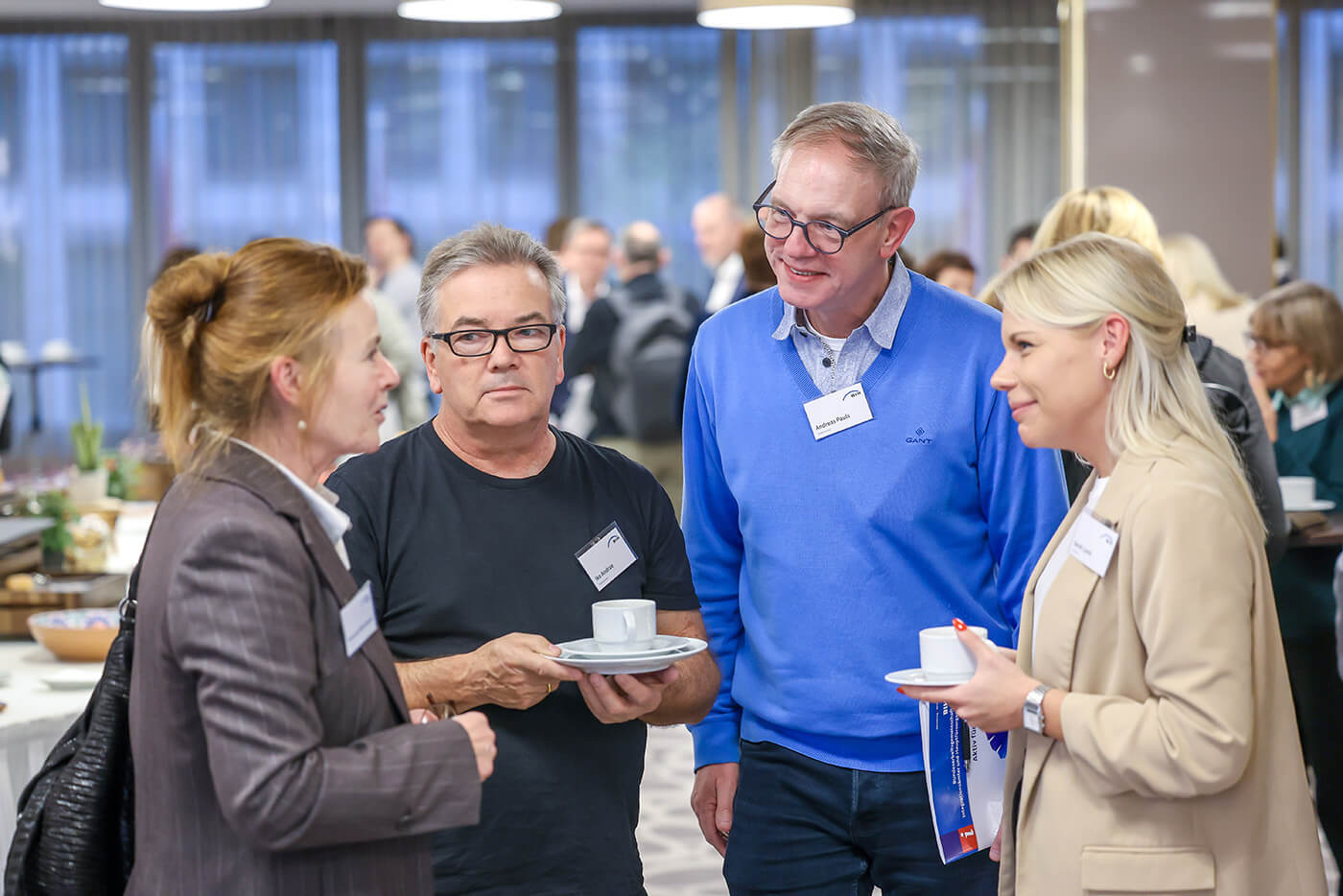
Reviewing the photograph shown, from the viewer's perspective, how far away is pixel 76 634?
2869 mm

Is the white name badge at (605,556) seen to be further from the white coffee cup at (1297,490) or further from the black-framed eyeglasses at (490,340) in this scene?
the white coffee cup at (1297,490)

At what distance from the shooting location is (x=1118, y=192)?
3260 millimetres

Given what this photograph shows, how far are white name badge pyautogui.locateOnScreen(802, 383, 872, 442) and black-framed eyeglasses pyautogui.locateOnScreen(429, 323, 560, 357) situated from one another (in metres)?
0.38

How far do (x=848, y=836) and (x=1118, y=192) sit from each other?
1.88 meters

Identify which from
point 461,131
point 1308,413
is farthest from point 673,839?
point 461,131

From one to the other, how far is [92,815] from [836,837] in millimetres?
948

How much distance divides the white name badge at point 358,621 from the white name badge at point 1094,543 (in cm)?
77

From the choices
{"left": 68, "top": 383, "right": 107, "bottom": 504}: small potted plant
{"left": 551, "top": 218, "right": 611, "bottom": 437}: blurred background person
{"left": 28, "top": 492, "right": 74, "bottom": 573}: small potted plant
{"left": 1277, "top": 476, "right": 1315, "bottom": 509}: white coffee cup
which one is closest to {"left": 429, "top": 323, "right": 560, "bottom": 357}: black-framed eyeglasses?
{"left": 28, "top": 492, "right": 74, "bottom": 573}: small potted plant

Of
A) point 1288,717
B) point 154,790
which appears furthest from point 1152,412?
point 154,790

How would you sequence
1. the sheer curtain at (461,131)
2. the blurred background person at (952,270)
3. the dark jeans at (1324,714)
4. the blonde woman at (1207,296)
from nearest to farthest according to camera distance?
the dark jeans at (1324,714) → the blonde woman at (1207,296) → the blurred background person at (952,270) → the sheer curtain at (461,131)

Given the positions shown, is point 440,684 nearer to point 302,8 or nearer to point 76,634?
point 76,634

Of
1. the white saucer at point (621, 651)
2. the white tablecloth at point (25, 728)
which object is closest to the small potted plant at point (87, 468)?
the white tablecloth at point (25, 728)

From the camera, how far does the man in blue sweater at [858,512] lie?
6.30 feet

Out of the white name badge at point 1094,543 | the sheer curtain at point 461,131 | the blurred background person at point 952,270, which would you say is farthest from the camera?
the sheer curtain at point 461,131
